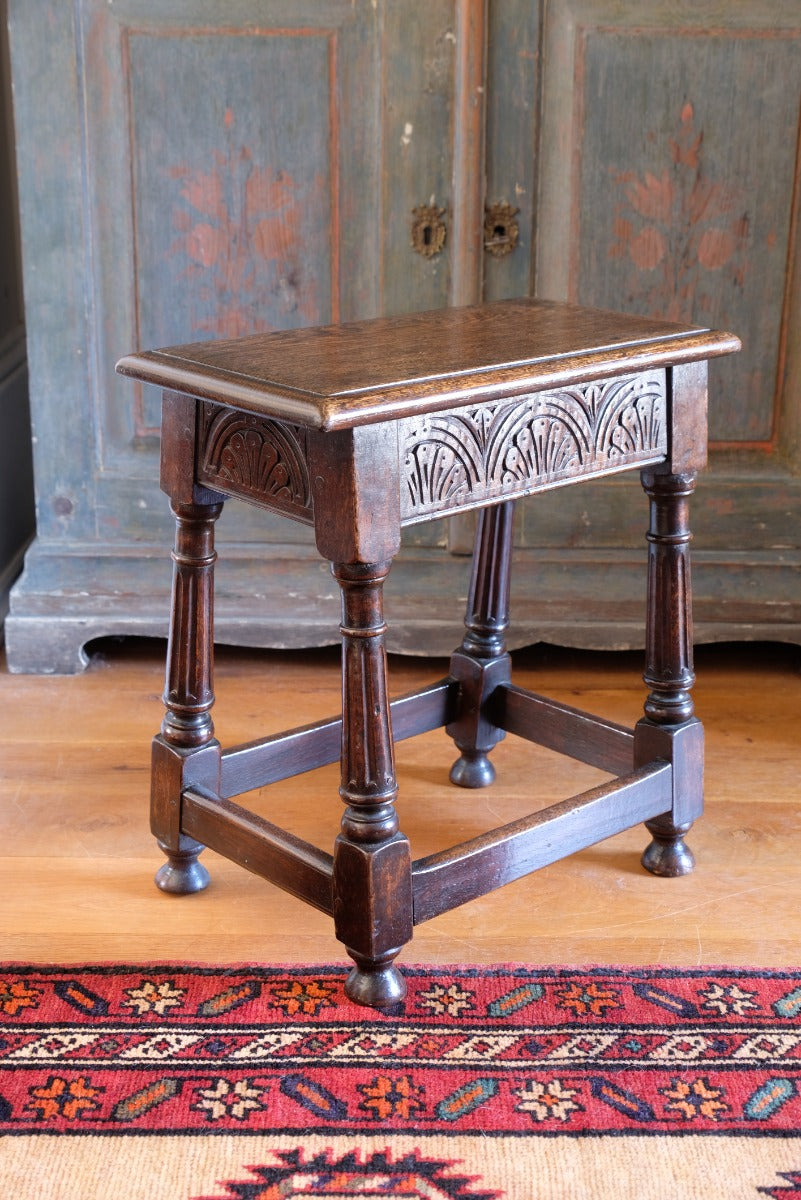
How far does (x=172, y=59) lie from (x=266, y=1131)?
1.77 metres

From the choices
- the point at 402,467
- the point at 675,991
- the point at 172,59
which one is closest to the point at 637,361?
the point at 402,467

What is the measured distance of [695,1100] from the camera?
152cm

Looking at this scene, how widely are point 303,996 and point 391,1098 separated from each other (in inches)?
8.5

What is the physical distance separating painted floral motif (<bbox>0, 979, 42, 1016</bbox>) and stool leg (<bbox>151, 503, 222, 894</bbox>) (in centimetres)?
27

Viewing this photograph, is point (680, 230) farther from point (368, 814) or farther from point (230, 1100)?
point (230, 1100)

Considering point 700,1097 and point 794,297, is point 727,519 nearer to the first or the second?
point 794,297

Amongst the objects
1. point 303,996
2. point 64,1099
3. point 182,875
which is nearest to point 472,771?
point 182,875

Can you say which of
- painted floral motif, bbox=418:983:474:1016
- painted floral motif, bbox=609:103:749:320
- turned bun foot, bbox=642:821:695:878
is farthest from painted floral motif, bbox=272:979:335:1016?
painted floral motif, bbox=609:103:749:320

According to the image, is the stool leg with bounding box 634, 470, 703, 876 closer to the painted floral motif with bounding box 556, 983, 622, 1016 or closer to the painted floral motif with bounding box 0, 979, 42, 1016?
the painted floral motif with bounding box 556, 983, 622, 1016

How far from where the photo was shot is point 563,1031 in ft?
5.36

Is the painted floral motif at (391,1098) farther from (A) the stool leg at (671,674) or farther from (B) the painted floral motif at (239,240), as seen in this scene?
(B) the painted floral motif at (239,240)

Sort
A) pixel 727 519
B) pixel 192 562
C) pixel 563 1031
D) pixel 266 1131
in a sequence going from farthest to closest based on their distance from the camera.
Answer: pixel 727 519 < pixel 192 562 < pixel 563 1031 < pixel 266 1131

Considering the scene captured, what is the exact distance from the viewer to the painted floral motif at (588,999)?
1675mm

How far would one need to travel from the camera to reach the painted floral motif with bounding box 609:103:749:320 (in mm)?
2482
